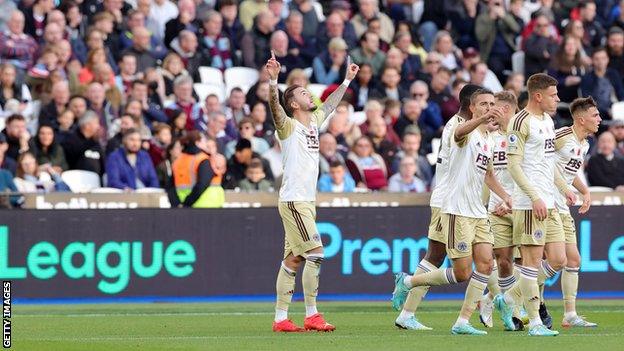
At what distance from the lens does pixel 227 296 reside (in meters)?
20.8

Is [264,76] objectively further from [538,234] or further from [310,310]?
[538,234]

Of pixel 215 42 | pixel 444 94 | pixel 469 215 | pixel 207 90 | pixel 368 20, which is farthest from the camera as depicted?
pixel 368 20

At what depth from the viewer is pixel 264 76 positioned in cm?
2489

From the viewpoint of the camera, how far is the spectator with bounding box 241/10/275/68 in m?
25.8

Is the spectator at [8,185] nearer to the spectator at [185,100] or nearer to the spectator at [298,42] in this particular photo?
the spectator at [185,100]

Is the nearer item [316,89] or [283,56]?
[316,89]

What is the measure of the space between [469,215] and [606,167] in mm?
9444

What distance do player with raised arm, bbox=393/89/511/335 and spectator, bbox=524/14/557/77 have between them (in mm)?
12349

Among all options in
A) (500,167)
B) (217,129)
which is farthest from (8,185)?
(500,167)

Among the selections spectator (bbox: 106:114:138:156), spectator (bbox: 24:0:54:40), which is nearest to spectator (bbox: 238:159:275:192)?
spectator (bbox: 106:114:138:156)

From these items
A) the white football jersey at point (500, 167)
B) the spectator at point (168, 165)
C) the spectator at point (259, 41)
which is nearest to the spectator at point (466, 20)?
the spectator at point (259, 41)

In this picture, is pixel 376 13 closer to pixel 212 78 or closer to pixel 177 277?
pixel 212 78

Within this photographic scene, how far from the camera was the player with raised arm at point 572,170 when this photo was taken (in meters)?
16.0

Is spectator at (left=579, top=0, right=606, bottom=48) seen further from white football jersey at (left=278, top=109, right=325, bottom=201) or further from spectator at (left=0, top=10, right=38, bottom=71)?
white football jersey at (left=278, top=109, right=325, bottom=201)
